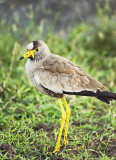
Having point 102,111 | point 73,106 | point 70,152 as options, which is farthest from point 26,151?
point 102,111

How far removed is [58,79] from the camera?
10.4 ft

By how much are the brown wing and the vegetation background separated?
726 millimetres

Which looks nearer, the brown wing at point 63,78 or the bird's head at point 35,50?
the brown wing at point 63,78

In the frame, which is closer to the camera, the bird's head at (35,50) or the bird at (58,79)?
the bird at (58,79)

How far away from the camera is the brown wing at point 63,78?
3.13 meters

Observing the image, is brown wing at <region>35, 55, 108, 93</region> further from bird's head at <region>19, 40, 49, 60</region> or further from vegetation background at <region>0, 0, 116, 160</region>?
vegetation background at <region>0, 0, 116, 160</region>

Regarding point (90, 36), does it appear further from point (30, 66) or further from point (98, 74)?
point (30, 66)

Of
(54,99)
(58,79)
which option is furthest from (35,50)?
(54,99)

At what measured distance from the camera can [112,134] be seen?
3.60 metres

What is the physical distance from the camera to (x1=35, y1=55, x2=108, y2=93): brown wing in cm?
313

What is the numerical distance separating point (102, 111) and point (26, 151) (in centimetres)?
159

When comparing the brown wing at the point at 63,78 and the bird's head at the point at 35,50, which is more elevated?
the bird's head at the point at 35,50

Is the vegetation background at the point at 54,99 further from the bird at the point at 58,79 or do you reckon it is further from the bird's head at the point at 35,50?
the bird's head at the point at 35,50

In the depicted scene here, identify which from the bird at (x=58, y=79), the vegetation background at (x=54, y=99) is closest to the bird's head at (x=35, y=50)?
the bird at (x=58, y=79)
